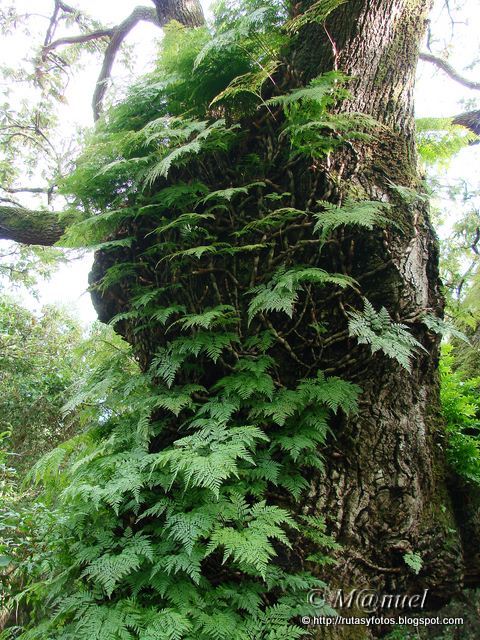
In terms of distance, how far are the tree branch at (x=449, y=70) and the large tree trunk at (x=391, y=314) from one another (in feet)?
15.2

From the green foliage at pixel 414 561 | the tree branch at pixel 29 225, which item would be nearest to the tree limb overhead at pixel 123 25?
the tree branch at pixel 29 225

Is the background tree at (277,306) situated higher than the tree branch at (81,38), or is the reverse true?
the tree branch at (81,38)

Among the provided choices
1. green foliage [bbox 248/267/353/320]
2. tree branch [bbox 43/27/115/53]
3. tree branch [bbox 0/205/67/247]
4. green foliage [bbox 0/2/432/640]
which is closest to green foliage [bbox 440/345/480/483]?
green foliage [bbox 0/2/432/640]

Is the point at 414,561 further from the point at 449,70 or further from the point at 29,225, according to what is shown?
the point at 449,70

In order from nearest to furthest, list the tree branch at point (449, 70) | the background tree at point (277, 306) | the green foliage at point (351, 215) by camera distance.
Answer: the background tree at point (277, 306)
the green foliage at point (351, 215)
the tree branch at point (449, 70)

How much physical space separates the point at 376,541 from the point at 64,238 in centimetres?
286

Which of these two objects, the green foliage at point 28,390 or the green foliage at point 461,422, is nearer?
the green foliage at point 461,422

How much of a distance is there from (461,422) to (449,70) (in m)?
6.57

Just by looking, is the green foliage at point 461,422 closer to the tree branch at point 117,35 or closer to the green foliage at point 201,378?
the green foliage at point 201,378

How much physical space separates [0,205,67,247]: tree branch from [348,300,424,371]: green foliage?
3038 mm

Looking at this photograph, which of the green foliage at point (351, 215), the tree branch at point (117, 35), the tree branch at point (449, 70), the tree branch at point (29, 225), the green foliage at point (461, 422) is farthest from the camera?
the tree branch at point (449, 70)

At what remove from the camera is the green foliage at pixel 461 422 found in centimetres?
257

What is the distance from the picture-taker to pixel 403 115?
2854 mm

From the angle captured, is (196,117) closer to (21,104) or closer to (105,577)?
(105,577)
